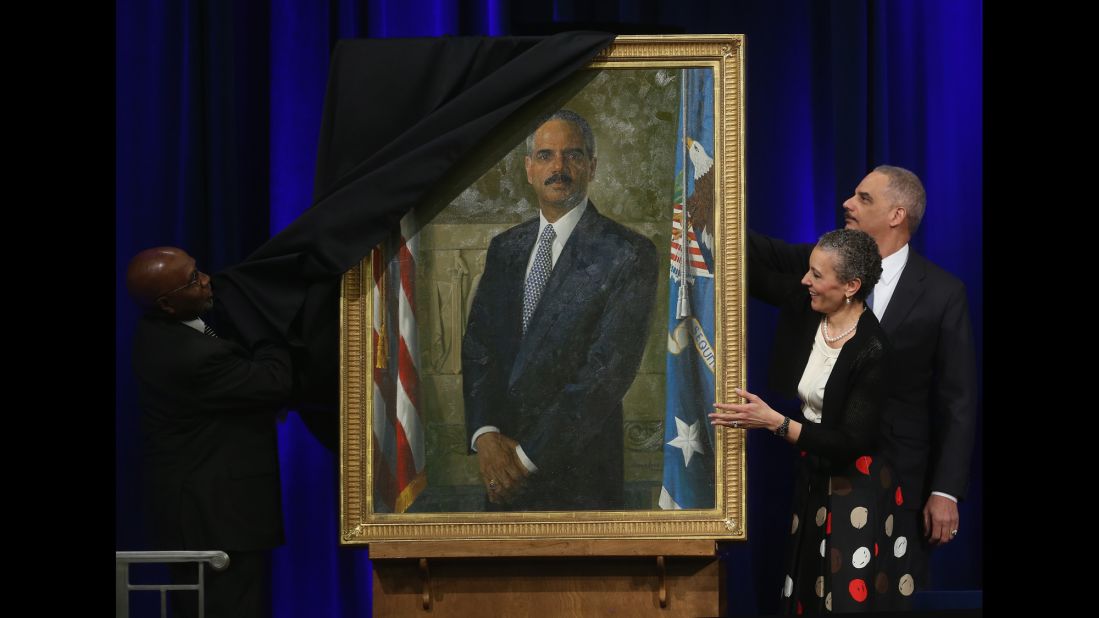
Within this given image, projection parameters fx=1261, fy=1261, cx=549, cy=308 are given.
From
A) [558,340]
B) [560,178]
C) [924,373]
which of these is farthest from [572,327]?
[924,373]

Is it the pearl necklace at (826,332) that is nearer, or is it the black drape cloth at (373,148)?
the black drape cloth at (373,148)

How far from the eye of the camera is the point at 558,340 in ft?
13.3

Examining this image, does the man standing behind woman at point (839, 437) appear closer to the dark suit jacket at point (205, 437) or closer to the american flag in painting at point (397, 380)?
the american flag in painting at point (397, 380)

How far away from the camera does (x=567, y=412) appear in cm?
405

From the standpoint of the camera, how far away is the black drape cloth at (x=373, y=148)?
4.03 meters

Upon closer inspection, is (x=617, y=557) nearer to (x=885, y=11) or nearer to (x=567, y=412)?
(x=567, y=412)

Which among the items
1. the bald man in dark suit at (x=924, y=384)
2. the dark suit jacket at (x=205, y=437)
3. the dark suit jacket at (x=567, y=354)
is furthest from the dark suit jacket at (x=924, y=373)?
the dark suit jacket at (x=205, y=437)

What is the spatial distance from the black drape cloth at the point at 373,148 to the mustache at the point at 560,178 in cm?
24

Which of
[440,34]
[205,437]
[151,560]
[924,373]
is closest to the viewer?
[151,560]

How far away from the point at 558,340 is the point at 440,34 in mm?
1822

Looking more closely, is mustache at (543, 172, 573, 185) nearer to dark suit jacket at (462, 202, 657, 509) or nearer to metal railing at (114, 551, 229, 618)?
dark suit jacket at (462, 202, 657, 509)

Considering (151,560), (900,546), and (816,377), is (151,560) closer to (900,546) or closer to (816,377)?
(816,377)

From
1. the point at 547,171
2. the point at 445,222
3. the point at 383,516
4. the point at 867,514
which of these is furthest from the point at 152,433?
the point at 867,514

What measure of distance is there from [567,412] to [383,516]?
68 centimetres
